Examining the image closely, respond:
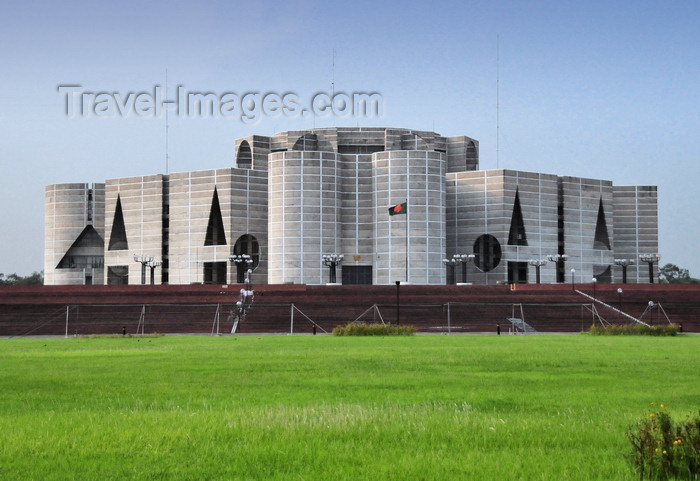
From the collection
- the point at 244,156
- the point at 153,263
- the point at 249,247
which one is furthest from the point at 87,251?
the point at 249,247

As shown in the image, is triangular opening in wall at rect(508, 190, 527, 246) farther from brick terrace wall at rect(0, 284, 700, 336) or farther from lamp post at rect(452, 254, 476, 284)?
brick terrace wall at rect(0, 284, 700, 336)

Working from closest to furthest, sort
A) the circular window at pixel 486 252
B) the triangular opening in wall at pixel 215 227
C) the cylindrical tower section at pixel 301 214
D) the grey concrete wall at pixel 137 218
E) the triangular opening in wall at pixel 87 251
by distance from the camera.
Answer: the cylindrical tower section at pixel 301 214, the circular window at pixel 486 252, the triangular opening in wall at pixel 215 227, the grey concrete wall at pixel 137 218, the triangular opening in wall at pixel 87 251

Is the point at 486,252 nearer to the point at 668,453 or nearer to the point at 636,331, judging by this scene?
the point at 636,331

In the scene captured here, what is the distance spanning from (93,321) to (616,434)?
1928 inches

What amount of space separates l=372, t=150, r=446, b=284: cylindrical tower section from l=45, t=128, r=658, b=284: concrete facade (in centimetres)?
12

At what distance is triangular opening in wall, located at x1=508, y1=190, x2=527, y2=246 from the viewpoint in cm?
9788

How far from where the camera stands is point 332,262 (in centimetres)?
9231

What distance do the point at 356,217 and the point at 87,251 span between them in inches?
1349

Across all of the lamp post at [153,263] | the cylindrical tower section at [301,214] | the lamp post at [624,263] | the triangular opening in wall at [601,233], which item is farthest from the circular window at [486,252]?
the lamp post at [153,263]

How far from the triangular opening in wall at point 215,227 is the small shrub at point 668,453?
298 ft

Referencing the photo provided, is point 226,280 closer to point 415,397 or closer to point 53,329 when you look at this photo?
point 53,329

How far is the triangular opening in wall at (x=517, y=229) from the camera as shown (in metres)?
97.9

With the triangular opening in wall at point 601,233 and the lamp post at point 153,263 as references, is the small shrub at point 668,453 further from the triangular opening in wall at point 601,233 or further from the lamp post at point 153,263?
the triangular opening in wall at point 601,233

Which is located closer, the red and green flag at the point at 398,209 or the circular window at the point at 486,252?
the red and green flag at the point at 398,209
